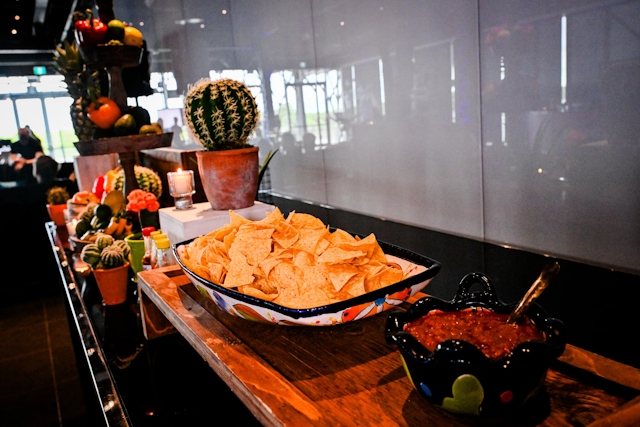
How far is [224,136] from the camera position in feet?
5.23

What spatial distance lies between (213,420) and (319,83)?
3028mm

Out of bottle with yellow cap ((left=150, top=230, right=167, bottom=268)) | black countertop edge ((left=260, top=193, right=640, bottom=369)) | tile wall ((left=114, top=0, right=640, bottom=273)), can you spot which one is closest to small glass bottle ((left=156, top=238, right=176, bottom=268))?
bottle with yellow cap ((left=150, top=230, right=167, bottom=268))

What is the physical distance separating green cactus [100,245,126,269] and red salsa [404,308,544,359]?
51.9 inches

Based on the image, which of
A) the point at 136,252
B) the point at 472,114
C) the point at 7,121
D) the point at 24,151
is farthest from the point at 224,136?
the point at 7,121

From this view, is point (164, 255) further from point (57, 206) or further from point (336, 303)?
point (57, 206)

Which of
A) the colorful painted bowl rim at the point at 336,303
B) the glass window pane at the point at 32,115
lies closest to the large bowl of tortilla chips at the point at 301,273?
the colorful painted bowl rim at the point at 336,303

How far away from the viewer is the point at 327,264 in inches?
34.9

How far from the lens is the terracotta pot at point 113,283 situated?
1.71 m

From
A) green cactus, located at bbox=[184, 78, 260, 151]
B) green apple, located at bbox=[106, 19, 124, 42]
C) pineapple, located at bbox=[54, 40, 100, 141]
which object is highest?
green apple, located at bbox=[106, 19, 124, 42]

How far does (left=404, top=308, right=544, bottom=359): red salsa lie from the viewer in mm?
599

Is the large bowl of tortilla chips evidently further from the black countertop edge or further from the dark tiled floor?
the dark tiled floor

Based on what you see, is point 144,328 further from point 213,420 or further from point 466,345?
point 466,345

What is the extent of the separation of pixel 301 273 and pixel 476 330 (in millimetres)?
346

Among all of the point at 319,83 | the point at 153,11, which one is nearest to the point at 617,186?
the point at 319,83
